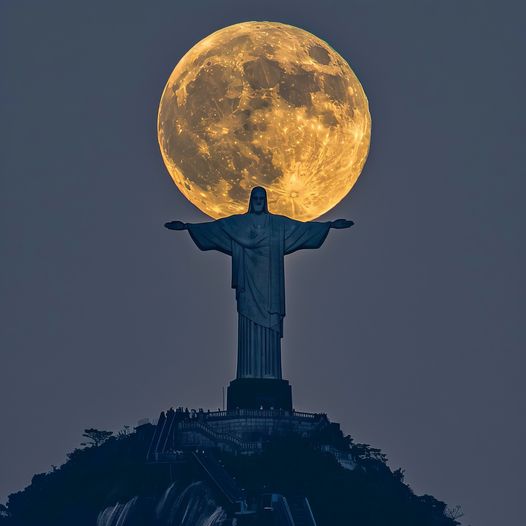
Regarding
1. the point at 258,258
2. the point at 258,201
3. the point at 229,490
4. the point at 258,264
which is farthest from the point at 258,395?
the point at 258,201

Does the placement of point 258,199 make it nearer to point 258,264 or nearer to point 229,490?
point 258,264

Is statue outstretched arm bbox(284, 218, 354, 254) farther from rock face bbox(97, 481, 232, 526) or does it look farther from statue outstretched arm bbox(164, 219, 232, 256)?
rock face bbox(97, 481, 232, 526)

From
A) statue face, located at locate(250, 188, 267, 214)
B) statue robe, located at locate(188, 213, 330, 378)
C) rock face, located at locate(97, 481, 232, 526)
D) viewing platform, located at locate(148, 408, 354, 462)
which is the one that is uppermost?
statue face, located at locate(250, 188, 267, 214)

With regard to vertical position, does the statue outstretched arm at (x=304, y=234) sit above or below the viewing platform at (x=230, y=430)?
above

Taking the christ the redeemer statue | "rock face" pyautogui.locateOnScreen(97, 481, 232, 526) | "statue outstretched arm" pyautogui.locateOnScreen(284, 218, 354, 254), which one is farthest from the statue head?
"rock face" pyautogui.locateOnScreen(97, 481, 232, 526)

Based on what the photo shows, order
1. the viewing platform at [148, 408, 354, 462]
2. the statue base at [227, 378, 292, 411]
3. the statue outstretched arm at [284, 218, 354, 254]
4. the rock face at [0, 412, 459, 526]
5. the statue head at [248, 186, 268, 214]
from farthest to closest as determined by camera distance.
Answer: the statue outstretched arm at [284, 218, 354, 254], the statue head at [248, 186, 268, 214], the statue base at [227, 378, 292, 411], the viewing platform at [148, 408, 354, 462], the rock face at [0, 412, 459, 526]

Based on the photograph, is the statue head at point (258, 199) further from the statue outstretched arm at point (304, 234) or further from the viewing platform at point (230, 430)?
the viewing platform at point (230, 430)

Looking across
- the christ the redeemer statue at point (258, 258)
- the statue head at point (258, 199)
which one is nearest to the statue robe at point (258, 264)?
the christ the redeemer statue at point (258, 258)

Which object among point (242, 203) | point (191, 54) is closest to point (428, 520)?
point (242, 203)
